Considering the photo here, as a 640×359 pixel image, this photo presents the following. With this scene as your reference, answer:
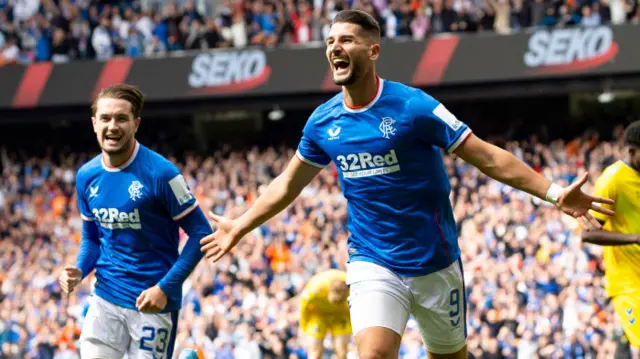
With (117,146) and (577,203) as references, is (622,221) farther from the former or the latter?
(117,146)

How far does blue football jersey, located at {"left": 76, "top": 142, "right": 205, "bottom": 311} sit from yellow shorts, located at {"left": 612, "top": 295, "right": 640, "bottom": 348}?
3205mm

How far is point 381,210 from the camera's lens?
19.9ft

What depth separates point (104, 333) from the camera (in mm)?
6930

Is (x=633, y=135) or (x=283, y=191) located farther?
(x=633, y=135)

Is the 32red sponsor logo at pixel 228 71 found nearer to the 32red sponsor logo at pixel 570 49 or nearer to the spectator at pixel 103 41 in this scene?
the spectator at pixel 103 41

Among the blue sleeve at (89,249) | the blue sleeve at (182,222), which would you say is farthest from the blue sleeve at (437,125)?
the blue sleeve at (89,249)

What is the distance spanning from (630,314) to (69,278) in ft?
13.4

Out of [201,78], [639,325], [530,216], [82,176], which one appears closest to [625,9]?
[530,216]

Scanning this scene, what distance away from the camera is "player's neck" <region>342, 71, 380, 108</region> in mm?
6016

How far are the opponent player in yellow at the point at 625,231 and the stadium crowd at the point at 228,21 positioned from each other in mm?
13838

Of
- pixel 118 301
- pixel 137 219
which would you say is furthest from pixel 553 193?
pixel 118 301

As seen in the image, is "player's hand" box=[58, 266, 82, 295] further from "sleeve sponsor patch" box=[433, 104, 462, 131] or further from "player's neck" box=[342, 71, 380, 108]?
"sleeve sponsor patch" box=[433, 104, 462, 131]

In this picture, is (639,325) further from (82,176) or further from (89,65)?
(89,65)

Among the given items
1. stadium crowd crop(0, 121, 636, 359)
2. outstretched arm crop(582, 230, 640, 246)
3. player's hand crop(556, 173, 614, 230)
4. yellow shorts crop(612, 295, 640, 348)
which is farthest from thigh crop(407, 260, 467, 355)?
stadium crowd crop(0, 121, 636, 359)
